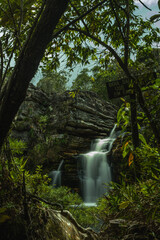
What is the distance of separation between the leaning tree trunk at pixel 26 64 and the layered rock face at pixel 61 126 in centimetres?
1145

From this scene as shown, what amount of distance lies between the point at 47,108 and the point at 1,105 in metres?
16.9

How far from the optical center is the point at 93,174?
38.8 ft

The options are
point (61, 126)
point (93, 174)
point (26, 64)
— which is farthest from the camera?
point (61, 126)

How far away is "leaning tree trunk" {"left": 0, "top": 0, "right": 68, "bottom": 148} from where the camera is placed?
3.68ft

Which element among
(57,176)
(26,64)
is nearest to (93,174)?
(57,176)

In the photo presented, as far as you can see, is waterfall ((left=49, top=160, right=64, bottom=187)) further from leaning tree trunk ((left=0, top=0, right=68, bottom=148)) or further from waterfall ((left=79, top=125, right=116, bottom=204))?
leaning tree trunk ((left=0, top=0, right=68, bottom=148))

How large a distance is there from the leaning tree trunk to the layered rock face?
1145 centimetres

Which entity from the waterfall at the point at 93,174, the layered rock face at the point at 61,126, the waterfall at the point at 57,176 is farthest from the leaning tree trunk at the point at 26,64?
the layered rock face at the point at 61,126

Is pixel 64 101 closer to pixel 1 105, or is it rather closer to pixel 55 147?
pixel 55 147

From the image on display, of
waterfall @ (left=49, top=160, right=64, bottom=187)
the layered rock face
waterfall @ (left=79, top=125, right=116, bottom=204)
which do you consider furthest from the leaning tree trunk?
the layered rock face

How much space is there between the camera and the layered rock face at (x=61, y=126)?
12762 mm

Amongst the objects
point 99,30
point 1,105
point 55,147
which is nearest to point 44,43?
point 1,105

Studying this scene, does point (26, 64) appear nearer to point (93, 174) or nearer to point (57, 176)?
point (93, 174)

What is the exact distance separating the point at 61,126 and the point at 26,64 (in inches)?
566
